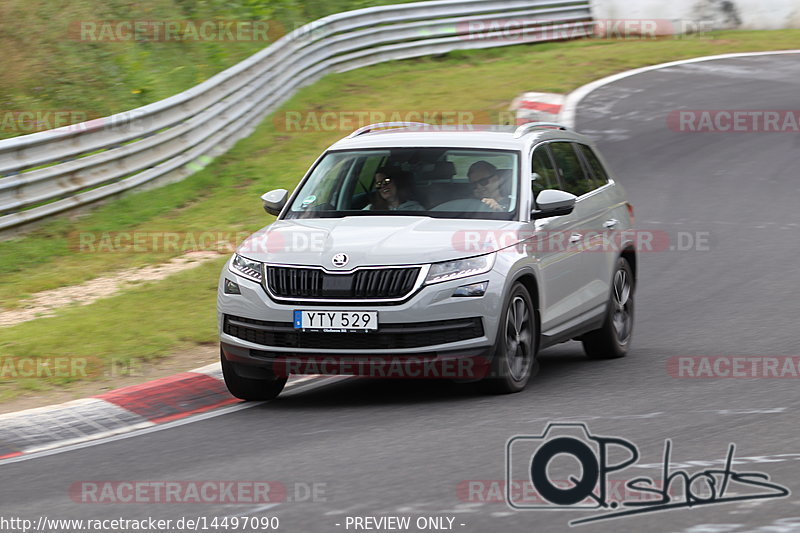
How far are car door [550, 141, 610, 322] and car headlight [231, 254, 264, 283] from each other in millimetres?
2231

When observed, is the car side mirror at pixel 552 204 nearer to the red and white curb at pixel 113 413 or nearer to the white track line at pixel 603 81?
the red and white curb at pixel 113 413

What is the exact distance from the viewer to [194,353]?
32.4 ft

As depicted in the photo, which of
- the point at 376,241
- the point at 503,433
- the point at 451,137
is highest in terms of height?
the point at 451,137

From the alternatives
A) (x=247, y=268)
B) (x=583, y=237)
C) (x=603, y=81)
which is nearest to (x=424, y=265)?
(x=247, y=268)

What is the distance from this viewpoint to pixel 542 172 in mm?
9406

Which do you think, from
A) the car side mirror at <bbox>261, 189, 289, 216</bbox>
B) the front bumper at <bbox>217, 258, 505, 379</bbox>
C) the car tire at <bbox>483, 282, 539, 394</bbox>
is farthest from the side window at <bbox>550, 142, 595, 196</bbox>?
the car side mirror at <bbox>261, 189, 289, 216</bbox>

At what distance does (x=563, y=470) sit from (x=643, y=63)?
20.0 m

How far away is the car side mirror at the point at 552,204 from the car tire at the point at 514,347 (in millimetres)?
625

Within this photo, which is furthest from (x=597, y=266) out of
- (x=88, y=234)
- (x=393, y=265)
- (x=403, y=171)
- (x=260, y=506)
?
(x=88, y=234)

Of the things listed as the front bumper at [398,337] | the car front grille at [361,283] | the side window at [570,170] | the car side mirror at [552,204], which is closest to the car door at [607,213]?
the side window at [570,170]

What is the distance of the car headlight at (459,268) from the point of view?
8.01 meters

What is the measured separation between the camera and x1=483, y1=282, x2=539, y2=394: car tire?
819 centimetres

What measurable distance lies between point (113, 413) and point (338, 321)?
151 cm

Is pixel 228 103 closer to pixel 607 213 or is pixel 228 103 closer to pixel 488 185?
pixel 607 213
